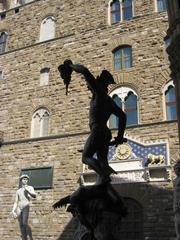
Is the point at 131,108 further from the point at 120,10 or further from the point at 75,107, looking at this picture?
the point at 120,10

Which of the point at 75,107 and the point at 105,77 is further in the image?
the point at 75,107

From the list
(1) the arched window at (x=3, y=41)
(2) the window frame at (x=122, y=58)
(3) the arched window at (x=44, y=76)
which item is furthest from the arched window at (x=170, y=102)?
(1) the arched window at (x=3, y=41)

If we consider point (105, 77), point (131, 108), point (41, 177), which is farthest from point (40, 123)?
point (105, 77)

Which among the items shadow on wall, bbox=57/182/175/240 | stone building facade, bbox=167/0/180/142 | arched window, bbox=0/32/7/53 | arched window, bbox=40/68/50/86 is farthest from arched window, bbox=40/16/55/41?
shadow on wall, bbox=57/182/175/240

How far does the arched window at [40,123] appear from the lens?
1528 centimetres

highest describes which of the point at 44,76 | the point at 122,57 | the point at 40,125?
the point at 122,57

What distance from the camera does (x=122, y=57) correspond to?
1500 cm

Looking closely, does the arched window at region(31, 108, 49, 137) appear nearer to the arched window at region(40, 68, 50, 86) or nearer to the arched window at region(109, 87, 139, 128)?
the arched window at region(40, 68, 50, 86)

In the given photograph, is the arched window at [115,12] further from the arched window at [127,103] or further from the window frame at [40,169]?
the window frame at [40,169]

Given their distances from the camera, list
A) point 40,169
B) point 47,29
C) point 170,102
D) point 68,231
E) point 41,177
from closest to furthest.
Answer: point 68,231 → point 170,102 → point 41,177 → point 40,169 → point 47,29

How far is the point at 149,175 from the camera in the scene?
11.9 meters

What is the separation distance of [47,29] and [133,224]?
10836 millimetres

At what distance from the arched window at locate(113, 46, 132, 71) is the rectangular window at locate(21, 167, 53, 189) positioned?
5.25 metres

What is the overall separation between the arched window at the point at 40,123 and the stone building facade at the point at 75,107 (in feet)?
0.15
